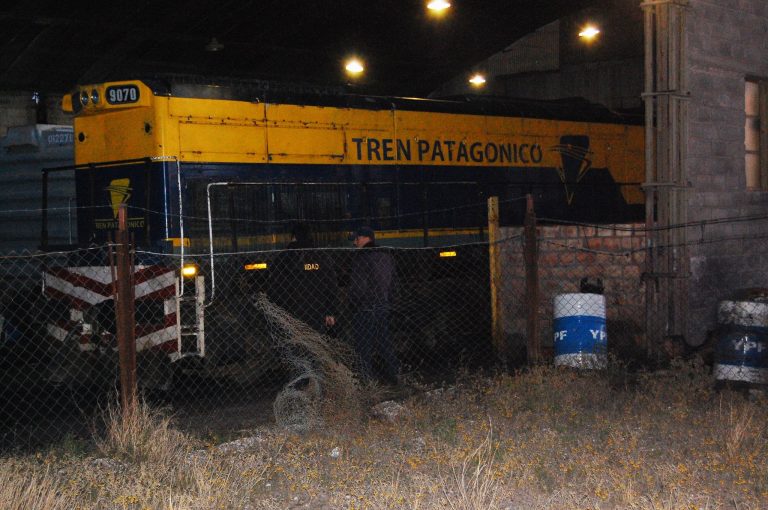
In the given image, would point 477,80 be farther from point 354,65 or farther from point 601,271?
point 601,271

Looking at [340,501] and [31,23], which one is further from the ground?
[31,23]

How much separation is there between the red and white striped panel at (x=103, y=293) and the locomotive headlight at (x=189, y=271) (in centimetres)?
12

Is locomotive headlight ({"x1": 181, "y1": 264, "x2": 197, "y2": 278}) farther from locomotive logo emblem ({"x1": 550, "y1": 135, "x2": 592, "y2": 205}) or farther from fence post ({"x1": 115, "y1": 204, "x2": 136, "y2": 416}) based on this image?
locomotive logo emblem ({"x1": 550, "y1": 135, "x2": 592, "y2": 205})

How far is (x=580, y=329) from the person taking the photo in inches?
381

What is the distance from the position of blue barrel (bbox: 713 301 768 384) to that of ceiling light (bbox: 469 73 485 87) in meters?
19.6

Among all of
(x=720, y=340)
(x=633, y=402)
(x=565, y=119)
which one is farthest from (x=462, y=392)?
(x=565, y=119)

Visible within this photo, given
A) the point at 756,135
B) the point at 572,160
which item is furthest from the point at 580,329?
the point at 572,160

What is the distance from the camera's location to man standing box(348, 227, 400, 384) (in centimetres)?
956

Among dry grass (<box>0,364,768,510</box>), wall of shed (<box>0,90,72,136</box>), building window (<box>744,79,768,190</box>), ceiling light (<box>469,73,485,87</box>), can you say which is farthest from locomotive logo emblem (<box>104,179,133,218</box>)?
ceiling light (<box>469,73,485,87</box>)

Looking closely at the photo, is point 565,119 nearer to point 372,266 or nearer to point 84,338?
point 372,266

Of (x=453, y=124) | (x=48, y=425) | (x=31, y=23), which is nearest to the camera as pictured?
(x=48, y=425)

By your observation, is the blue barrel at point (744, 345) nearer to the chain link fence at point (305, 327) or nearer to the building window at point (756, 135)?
the chain link fence at point (305, 327)

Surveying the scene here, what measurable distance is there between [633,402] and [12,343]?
26.9ft

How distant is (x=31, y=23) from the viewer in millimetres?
17078
